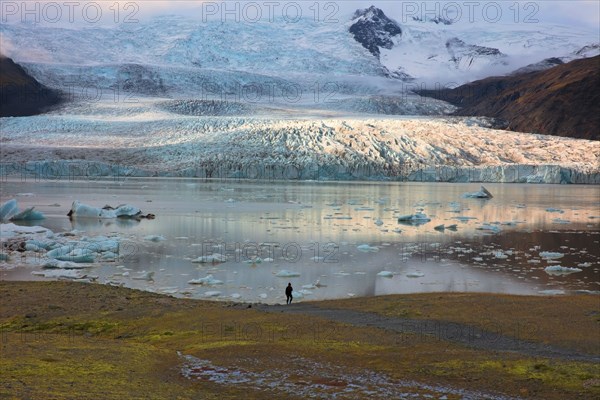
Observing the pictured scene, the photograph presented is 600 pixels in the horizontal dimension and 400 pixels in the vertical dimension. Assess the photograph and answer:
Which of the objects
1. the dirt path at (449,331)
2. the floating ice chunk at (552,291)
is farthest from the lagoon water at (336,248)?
the dirt path at (449,331)

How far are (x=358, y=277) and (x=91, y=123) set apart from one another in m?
55.0

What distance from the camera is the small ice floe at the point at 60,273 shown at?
40.3 feet

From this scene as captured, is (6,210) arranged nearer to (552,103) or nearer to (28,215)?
(28,215)

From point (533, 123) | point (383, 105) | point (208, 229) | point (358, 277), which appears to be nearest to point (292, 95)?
point (383, 105)

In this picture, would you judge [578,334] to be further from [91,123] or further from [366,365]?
[91,123]

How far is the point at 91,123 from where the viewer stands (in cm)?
6356

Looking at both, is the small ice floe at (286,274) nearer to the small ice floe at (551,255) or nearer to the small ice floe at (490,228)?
the small ice floe at (551,255)

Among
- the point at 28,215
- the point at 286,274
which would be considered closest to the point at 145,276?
the point at 286,274

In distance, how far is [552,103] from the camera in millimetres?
93688

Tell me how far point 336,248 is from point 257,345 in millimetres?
10232

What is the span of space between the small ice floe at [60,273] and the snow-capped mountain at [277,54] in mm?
75494

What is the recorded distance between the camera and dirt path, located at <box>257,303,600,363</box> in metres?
7.20

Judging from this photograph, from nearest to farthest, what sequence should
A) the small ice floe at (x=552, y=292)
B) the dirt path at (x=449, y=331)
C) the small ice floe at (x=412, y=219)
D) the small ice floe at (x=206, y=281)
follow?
the dirt path at (x=449, y=331), the small ice floe at (x=552, y=292), the small ice floe at (x=206, y=281), the small ice floe at (x=412, y=219)

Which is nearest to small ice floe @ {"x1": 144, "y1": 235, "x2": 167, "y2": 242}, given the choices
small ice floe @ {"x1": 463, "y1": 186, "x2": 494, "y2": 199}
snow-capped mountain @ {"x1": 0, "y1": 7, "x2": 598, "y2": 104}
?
small ice floe @ {"x1": 463, "y1": 186, "x2": 494, "y2": 199}
